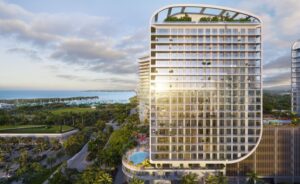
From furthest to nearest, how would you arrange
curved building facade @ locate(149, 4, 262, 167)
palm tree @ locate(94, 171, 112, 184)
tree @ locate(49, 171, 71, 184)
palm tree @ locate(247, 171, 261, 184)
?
curved building facade @ locate(149, 4, 262, 167), palm tree @ locate(247, 171, 261, 184), tree @ locate(49, 171, 71, 184), palm tree @ locate(94, 171, 112, 184)

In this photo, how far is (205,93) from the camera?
42.8 m

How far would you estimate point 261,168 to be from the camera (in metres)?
43.7

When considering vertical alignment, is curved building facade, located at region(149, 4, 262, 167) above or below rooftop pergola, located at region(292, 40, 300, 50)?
below

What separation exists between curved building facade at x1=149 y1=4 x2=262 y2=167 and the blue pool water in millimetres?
4996

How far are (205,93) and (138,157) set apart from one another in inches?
859

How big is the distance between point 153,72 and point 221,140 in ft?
66.9

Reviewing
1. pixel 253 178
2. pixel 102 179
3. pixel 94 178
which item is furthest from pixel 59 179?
pixel 253 178

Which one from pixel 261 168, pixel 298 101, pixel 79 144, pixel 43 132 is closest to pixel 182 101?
pixel 261 168

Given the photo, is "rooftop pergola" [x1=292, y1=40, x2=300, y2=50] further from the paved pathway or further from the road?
the road

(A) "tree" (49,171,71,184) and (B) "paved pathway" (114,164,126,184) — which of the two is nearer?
(A) "tree" (49,171,71,184)

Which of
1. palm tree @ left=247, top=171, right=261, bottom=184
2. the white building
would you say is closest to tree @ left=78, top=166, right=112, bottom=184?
the white building

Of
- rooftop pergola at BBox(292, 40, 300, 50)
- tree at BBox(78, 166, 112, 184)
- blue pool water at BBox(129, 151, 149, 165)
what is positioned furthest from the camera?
rooftop pergola at BBox(292, 40, 300, 50)

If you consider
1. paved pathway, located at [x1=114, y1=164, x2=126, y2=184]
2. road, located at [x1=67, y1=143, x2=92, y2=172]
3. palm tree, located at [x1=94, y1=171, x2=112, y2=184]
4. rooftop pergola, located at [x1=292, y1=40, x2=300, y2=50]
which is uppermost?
rooftop pergola, located at [x1=292, y1=40, x2=300, y2=50]

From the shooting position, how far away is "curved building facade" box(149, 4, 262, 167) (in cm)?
4266
